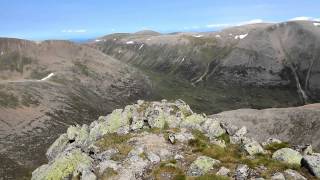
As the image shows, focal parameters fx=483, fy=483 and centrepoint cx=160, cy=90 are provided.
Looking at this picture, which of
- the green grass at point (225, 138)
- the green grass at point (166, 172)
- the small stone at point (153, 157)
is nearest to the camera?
the green grass at point (166, 172)

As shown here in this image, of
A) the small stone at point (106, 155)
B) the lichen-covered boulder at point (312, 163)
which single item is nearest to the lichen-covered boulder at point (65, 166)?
the small stone at point (106, 155)

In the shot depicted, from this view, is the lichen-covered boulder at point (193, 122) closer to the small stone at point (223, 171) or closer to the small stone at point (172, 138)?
the small stone at point (172, 138)

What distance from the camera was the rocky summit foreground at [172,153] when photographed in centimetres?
5092

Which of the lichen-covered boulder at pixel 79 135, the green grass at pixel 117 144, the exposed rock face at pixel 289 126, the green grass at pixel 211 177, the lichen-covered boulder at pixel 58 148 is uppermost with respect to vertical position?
the green grass at pixel 117 144

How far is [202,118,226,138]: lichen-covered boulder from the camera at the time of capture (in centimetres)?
6844

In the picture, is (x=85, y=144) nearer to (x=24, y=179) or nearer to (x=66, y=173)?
(x=66, y=173)

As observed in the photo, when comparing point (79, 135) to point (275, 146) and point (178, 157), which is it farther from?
point (275, 146)

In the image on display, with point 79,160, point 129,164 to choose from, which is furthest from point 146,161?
Answer: point 79,160

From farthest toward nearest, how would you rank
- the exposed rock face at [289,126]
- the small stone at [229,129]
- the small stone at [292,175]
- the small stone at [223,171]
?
1. the exposed rock face at [289,126]
2. the small stone at [229,129]
3. the small stone at [223,171]
4. the small stone at [292,175]

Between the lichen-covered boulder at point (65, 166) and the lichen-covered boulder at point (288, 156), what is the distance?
21.5 meters

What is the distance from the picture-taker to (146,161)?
182 ft

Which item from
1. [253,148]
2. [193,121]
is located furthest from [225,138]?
[253,148]

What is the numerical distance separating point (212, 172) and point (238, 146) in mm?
12170

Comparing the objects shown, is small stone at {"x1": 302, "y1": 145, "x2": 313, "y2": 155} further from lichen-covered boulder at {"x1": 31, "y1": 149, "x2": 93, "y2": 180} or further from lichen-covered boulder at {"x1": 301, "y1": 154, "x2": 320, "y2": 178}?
lichen-covered boulder at {"x1": 31, "y1": 149, "x2": 93, "y2": 180}
